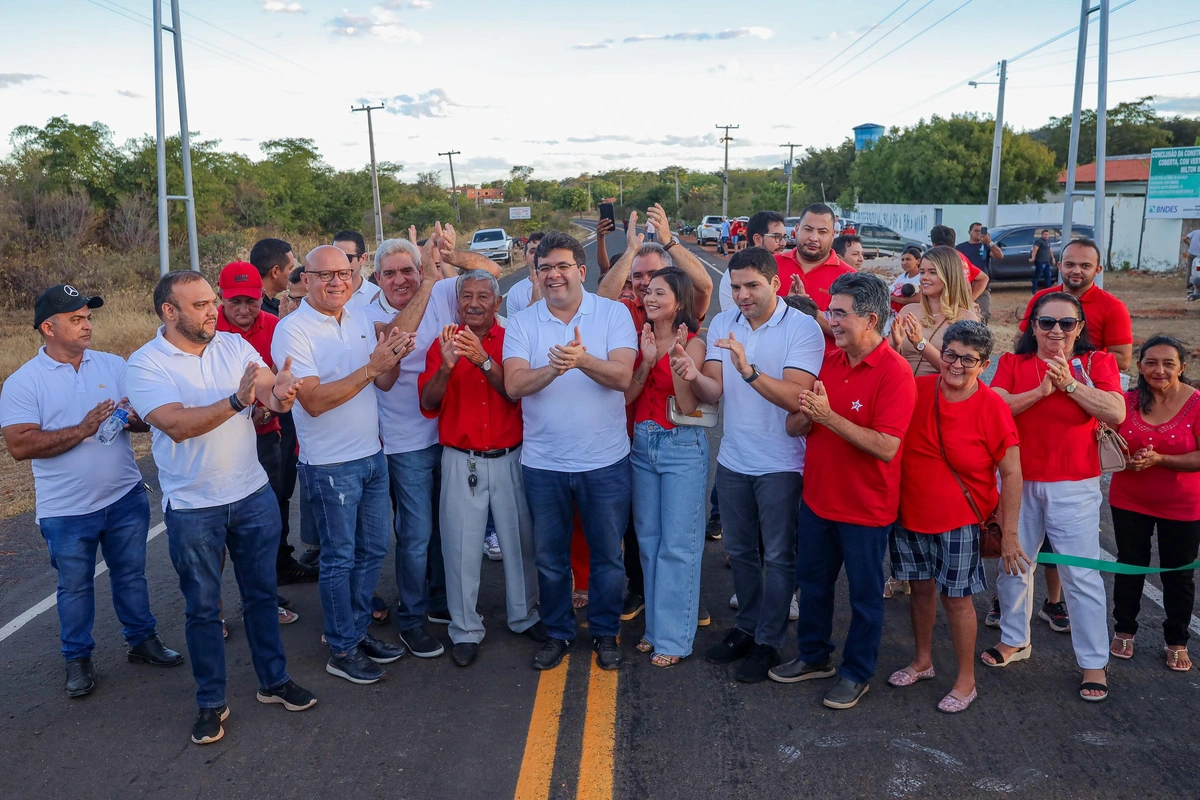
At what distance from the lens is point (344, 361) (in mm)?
4359

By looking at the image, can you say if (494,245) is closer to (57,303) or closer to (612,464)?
(57,303)

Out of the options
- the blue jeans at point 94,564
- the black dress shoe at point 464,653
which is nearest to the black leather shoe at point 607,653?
the black dress shoe at point 464,653

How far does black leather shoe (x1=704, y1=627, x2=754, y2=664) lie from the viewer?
4523mm

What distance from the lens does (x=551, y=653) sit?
15.0 feet

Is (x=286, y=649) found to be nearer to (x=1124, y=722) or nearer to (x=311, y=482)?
(x=311, y=482)

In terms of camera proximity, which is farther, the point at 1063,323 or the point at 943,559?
the point at 1063,323

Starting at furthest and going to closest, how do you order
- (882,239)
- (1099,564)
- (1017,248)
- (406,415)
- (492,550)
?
(882,239) → (1017,248) → (492,550) → (406,415) → (1099,564)

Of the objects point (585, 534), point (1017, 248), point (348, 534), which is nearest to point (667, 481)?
point (585, 534)

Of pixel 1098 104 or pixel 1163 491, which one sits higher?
pixel 1098 104

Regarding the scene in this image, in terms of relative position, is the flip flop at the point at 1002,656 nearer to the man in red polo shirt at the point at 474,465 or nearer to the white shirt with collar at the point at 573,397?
the white shirt with collar at the point at 573,397

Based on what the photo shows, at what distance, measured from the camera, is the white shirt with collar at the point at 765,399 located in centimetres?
420

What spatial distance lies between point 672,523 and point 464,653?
1.27 m

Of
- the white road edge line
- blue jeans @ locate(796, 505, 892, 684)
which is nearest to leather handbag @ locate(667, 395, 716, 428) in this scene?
blue jeans @ locate(796, 505, 892, 684)

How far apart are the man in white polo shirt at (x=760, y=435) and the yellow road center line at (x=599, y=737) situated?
586 mm
